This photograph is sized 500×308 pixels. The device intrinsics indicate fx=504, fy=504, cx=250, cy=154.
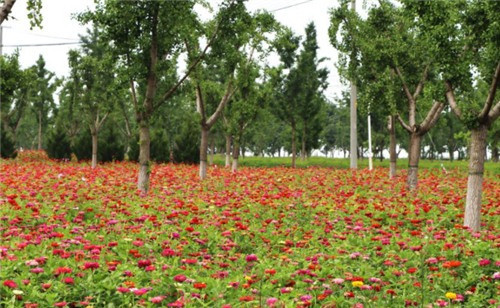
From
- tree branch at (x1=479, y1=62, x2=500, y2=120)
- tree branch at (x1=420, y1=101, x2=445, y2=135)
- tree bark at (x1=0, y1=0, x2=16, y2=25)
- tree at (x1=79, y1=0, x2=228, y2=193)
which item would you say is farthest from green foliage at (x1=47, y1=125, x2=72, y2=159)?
tree branch at (x1=479, y1=62, x2=500, y2=120)

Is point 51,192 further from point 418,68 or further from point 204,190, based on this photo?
point 418,68

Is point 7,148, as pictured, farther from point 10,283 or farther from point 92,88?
point 10,283

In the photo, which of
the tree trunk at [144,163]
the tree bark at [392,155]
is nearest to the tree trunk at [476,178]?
the tree trunk at [144,163]

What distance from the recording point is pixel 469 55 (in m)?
10.1

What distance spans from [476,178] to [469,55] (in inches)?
101

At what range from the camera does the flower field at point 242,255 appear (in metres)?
4.67

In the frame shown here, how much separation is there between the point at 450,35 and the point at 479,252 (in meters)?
5.05

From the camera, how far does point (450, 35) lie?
10.0 metres

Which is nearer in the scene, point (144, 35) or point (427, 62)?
point (144, 35)

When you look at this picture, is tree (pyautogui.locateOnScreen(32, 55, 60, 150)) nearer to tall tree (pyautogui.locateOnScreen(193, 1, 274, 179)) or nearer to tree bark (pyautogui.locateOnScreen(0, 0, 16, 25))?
tall tree (pyautogui.locateOnScreen(193, 1, 274, 179))

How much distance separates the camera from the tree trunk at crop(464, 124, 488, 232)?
918 centimetres

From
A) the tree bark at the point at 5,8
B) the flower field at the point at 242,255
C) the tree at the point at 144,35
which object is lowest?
the flower field at the point at 242,255

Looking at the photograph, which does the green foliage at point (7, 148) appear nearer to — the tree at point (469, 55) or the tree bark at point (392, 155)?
the tree bark at point (392, 155)

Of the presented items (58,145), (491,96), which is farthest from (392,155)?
(58,145)
